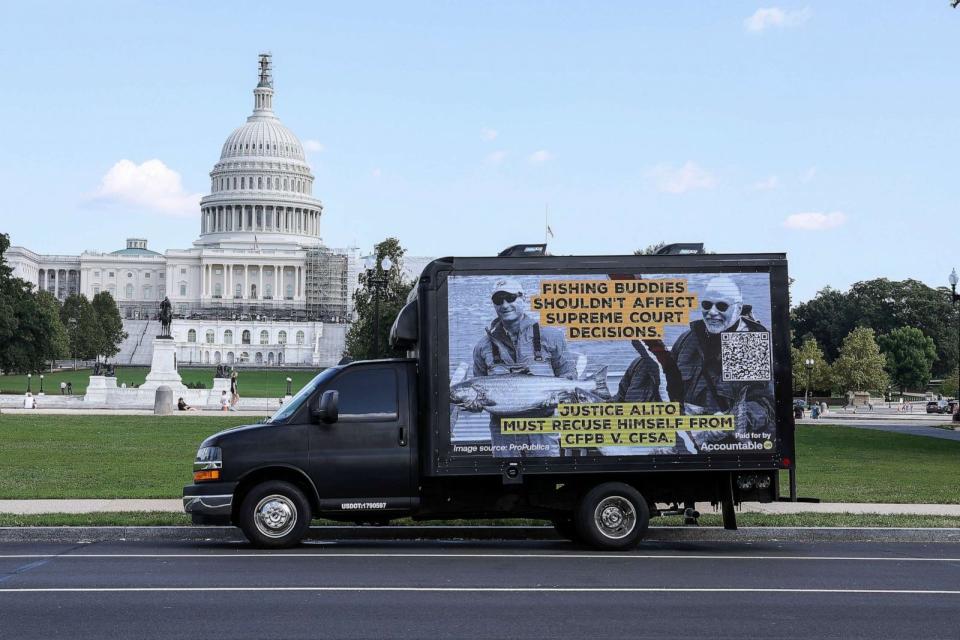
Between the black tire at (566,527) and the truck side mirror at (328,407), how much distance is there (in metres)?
2.91

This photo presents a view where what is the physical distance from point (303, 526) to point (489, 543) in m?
2.36

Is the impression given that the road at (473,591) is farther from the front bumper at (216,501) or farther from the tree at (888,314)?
the tree at (888,314)

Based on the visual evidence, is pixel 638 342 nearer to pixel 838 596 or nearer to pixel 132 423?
pixel 838 596

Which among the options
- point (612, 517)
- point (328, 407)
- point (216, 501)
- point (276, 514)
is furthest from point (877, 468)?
point (216, 501)

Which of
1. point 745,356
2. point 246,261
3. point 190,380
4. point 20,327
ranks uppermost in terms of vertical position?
point 246,261

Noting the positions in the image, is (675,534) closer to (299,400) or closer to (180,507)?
(299,400)

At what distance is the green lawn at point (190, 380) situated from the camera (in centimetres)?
8794

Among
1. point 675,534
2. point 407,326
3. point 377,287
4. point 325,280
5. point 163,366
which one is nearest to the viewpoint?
point 407,326

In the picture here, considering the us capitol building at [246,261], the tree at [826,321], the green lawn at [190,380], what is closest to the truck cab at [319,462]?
the green lawn at [190,380]

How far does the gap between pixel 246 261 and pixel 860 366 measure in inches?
4381

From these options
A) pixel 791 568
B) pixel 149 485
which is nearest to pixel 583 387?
pixel 791 568

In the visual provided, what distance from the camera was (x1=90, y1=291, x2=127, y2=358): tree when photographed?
139125 mm

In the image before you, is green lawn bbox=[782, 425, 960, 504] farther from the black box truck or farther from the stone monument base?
the stone monument base

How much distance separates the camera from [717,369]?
14.6 metres
